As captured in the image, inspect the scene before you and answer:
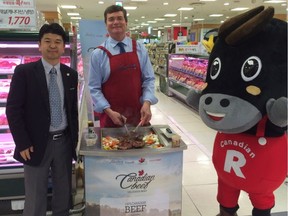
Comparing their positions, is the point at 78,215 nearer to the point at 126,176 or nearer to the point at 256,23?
the point at 126,176

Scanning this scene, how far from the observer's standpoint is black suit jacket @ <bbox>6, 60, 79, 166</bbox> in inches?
77.3

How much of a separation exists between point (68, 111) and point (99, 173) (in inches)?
20.2

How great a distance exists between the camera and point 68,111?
2.17 meters

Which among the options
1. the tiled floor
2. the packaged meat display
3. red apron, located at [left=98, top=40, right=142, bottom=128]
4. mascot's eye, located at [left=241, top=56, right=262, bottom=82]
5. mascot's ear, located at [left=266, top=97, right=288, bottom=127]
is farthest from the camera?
the tiled floor

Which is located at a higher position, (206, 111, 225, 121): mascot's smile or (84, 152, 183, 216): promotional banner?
(206, 111, 225, 121): mascot's smile

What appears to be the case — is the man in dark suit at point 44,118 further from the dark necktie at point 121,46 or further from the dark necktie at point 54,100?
the dark necktie at point 121,46

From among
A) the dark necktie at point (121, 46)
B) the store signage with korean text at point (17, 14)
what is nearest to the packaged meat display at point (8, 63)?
the store signage with korean text at point (17, 14)

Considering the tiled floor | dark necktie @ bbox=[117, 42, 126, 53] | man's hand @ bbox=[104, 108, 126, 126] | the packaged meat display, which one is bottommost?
the tiled floor

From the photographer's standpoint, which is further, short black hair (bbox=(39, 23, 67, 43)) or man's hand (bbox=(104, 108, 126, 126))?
man's hand (bbox=(104, 108, 126, 126))

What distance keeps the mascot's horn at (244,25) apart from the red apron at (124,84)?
32.8 inches

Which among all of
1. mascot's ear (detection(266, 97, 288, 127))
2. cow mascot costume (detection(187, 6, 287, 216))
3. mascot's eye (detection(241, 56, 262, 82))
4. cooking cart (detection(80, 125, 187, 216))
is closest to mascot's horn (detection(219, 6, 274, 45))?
cow mascot costume (detection(187, 6, 287, 216))

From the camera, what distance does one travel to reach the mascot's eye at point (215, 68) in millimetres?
1882

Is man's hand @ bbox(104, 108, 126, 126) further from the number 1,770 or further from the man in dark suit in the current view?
the number 1,770

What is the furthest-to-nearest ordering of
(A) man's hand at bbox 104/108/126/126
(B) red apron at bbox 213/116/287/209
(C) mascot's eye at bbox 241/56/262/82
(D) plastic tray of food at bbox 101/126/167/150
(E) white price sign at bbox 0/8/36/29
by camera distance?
1. (E) white price sign at bbox 0/8/36/29
2. (A) man's hand at bbox 104/108/126/126
3. (D) plastic tray of food at bbox 101/126/167/150
4. (B) red apron at bbox 213/116/287/209
5. (C) mascot's eye at bbox 241/56/262/82
